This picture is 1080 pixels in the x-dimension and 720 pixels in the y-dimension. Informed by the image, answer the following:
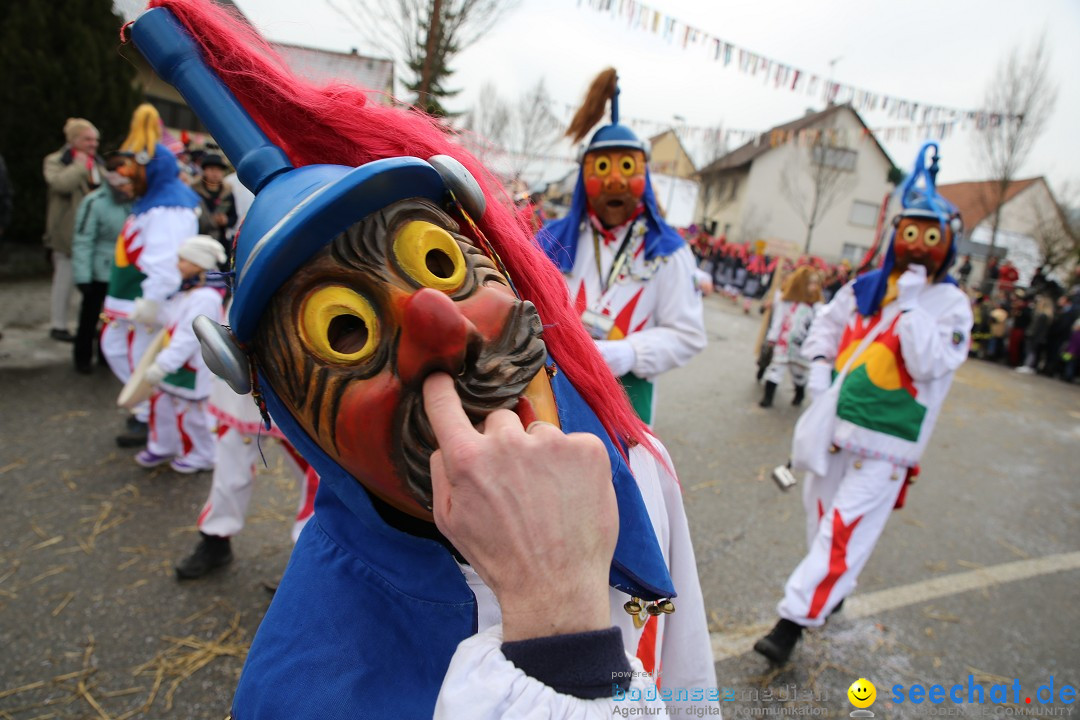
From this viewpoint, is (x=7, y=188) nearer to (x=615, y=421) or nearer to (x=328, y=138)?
(x=328, y=138)

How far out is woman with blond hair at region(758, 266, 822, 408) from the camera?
693 centimetres

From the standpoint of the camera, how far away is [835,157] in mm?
26172

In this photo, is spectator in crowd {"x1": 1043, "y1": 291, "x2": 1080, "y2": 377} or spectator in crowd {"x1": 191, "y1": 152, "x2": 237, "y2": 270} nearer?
spectator in crowd {"x1": 191, "y1": 152, "x2": 237, "y2": 270}

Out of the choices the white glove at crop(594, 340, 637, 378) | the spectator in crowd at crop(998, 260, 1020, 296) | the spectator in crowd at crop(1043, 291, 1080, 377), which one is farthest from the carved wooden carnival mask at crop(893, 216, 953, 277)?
the spectator in crowd at crop(998, 260, 1020, 296)

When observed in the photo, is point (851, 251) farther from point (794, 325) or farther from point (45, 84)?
point (45, 84)

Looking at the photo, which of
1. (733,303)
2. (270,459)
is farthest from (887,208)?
(733,303)

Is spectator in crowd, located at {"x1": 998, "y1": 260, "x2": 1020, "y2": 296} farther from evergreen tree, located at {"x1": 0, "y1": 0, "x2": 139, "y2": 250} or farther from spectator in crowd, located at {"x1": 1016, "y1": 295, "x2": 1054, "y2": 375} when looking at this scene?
evergreen tree, located at {"x1": 0, "y1": 0, "x2": 139, "y2": 250}

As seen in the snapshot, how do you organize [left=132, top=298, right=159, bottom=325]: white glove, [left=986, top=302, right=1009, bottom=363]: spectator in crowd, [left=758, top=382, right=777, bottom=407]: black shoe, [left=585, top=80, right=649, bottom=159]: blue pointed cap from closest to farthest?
[left=585, top=80, right=649, bottom=159]: blue pointed cap → [left=132, top=298, right=159, bottom=325]: white glove → [left=758, top=382, right=777, bottom=407]: black shoe → [left=986, top=302, right=1009, bottom=363]: spectator in crowd

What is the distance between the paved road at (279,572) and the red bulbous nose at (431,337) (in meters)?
2.25

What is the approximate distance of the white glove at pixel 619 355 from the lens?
2.42 meters

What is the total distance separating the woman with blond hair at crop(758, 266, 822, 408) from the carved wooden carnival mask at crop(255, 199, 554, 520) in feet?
22.0

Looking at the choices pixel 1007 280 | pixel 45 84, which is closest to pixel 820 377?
pixel 45 84

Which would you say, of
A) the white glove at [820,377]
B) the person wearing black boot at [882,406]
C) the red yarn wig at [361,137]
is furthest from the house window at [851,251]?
the red yarn wig at [361,137]

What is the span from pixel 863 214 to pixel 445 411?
35.2 metres
